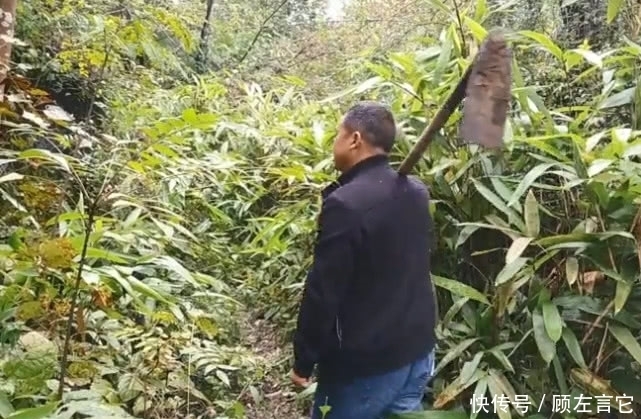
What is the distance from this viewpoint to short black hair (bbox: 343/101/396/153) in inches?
79.7

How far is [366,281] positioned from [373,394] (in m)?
0.35

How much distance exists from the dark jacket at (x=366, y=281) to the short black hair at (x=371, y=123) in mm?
54

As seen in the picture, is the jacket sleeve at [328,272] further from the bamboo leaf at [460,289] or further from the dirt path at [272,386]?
the dirt path at [272,386]

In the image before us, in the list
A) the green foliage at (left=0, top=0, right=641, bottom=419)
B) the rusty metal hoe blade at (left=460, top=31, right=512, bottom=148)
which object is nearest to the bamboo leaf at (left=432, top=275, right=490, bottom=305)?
the green foliage at (left=0, top=0, right=641, bottom=419)

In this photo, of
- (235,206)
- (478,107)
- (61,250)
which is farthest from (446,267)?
(235,206)

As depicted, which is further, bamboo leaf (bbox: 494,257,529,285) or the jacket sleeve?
bamboo leaf (bbox: 494,257,529,285)

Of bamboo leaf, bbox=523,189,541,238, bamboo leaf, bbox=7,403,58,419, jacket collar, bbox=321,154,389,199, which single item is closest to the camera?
bamboo leaf, bbox=7,403,58,419

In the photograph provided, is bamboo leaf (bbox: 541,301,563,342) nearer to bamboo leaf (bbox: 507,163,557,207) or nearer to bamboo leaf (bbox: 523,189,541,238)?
bamboo leaf (bbox: 523,189,541,238)

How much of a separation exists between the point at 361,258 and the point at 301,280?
5.23ft

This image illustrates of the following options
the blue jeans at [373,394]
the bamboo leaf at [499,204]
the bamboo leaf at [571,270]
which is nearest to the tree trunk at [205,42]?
the bamboo leaf at [499,204]

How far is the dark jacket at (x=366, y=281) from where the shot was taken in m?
1.89

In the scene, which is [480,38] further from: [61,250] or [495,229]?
[61,250]

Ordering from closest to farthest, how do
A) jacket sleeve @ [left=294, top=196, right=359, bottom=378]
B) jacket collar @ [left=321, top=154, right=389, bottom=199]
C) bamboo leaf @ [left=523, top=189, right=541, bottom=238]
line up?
jacket sleeve @ [left=294, top=196, right=359, bottom=378]
jacket collar @ [left=321, top=154, right=389, bottom=199]
bamboo leaf @ [left=523, top=189, right=541, bottom=238]

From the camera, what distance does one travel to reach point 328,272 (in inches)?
74.4
